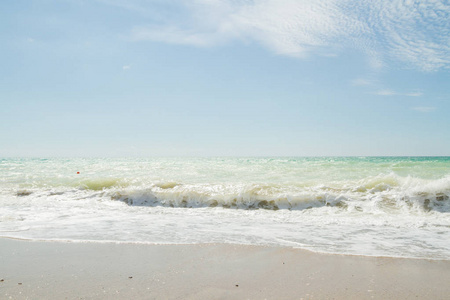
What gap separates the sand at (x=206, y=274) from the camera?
286 centimetres

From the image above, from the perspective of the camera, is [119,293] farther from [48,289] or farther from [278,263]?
[278,263]

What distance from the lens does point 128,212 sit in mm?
8016

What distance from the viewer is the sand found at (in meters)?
2.86

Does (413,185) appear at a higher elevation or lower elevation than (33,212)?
higher

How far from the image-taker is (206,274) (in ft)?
11.0

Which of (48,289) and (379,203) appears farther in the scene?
(379,203)

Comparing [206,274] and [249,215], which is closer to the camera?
[206,274]

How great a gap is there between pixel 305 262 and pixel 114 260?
2345mm

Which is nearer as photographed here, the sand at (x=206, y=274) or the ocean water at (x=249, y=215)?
the sand at (x=206, y=274)

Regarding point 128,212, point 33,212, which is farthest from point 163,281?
point 33,212

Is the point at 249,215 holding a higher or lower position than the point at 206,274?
lower

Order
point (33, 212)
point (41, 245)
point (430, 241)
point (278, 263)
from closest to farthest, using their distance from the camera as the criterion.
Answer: point (278, 263) < point (41, 245) < point (430, 241) < point (33, 212)

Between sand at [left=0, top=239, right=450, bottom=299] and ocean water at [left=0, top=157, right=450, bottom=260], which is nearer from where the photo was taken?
sand at [left=0, top=239, right=450, bottom=299]

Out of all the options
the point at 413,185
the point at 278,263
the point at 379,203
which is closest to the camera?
the point at 278,263
